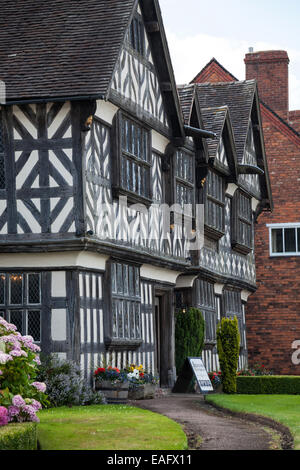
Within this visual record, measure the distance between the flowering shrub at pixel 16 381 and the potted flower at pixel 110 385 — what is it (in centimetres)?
537

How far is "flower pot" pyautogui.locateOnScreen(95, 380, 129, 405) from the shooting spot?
1725 cm

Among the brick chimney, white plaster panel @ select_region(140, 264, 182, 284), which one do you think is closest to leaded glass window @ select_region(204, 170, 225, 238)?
white plaster panel @ select_region(140, 264, 182, 284)

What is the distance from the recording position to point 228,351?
21.4m

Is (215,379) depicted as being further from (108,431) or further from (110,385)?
(108,431)

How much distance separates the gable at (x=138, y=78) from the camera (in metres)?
18.7

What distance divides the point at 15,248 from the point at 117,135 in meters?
3.32

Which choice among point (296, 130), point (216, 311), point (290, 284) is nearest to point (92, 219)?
point (216, 311)

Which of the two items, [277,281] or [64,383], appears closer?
[64,383]

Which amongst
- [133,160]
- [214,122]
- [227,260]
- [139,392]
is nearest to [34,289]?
[139,392]

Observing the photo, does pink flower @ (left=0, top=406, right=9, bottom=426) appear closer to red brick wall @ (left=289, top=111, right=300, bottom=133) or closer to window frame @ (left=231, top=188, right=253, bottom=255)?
window frame @ (left=231, top=188, right=253, bottom=255)

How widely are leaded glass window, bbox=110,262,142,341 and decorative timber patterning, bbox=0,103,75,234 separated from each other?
2.10m

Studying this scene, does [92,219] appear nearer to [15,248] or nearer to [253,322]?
[15,248]

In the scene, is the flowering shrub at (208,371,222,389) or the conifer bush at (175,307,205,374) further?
the flowering shrub at (208,371,222,389)

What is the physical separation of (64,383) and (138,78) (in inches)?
296
